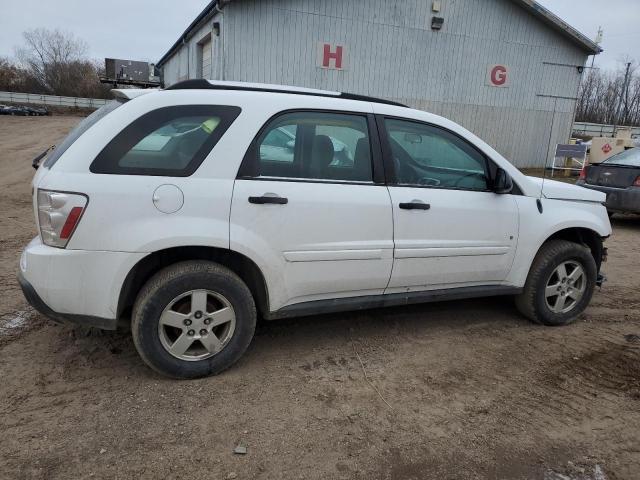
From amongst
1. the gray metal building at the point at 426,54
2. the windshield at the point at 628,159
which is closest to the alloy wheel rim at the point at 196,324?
the windshield at the point at 628,159

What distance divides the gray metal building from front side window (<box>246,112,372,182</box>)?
1122 centimetres

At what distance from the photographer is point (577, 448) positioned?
270cm

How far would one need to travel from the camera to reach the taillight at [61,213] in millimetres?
2781

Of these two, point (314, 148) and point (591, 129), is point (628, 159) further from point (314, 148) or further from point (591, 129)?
point (591, 129)

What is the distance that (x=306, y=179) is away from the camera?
3.30m

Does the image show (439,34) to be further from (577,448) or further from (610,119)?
(610,119)

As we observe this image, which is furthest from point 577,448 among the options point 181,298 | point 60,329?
point 60,329

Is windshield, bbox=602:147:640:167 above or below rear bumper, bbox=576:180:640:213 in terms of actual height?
above

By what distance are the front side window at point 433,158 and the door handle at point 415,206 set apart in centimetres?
18

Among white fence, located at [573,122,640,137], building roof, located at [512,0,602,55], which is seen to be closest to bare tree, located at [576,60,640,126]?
white fence, located at [573,122,640,137]

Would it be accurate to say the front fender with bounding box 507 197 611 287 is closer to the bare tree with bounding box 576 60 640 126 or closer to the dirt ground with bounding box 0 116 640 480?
the dirt ground with bounding box 0 116 640 480

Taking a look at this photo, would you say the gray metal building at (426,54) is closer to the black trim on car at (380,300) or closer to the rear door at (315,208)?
the black trim on car at (380,300)

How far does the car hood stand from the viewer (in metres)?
4.21

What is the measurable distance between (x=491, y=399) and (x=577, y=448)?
1.83 ft
